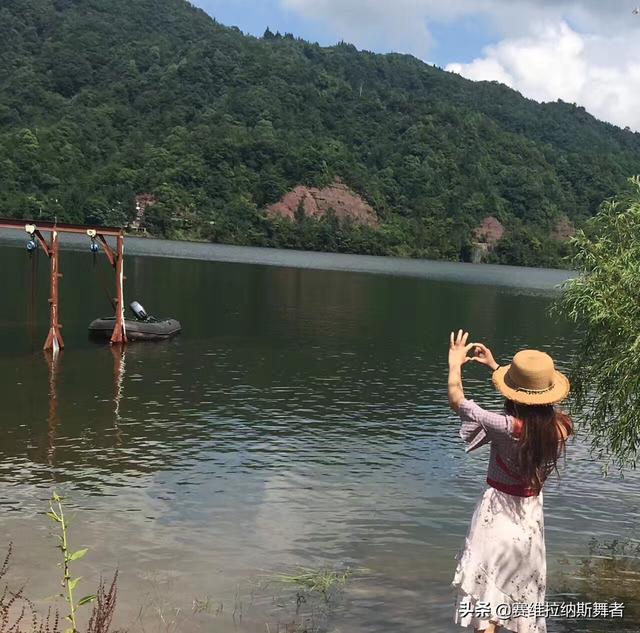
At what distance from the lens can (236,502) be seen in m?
15.0

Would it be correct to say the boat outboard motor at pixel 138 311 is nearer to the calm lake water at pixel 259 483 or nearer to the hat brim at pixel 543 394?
the calm lake water at pixel 259 483

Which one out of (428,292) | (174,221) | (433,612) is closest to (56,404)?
(433,612)

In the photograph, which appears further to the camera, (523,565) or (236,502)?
(236,502)

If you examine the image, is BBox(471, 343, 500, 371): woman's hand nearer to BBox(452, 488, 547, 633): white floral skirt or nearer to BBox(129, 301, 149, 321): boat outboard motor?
BBox(452, 488, 547, 633): white floral skirt

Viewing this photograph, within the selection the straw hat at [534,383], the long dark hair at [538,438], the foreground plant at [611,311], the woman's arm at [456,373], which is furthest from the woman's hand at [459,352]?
the foreground plant at [611,311]

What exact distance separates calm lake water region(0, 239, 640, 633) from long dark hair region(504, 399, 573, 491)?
496 cm

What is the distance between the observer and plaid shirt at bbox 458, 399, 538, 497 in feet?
18.2

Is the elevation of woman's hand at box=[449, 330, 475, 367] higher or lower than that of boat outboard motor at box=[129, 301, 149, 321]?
higher

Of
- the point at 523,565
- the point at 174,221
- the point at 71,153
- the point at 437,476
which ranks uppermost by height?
the point at 71,153

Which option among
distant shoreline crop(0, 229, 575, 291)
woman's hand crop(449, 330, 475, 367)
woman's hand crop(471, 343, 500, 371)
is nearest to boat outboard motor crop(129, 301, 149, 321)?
woman's hand crop(471, 343, 500, 371)

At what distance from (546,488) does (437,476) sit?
2.56 meters

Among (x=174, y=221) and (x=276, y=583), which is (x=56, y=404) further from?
(x=174, y=221)

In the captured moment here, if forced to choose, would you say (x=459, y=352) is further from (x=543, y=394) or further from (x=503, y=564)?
(x=503, y=564)

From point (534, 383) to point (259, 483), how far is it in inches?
465
